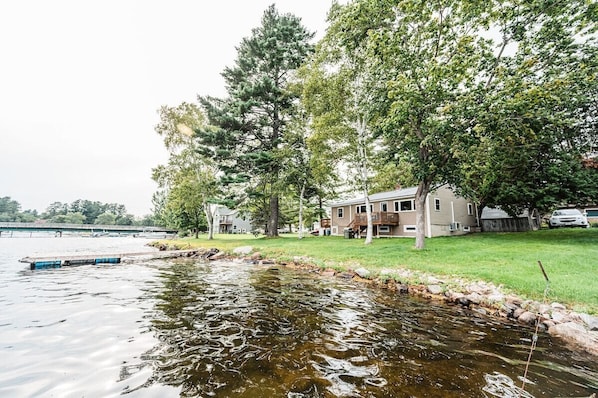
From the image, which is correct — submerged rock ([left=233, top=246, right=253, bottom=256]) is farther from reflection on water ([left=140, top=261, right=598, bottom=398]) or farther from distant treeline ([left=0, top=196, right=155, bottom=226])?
distant treeline ([left=0, top=196, right=155, bottom=226])

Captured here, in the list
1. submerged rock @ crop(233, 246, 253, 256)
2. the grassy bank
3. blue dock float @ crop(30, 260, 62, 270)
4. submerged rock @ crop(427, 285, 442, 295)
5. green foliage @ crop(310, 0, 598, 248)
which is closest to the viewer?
the grassy bank

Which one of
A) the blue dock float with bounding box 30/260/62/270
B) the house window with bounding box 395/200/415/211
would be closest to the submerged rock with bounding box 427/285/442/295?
the house window with bounding box 395/200/415/211

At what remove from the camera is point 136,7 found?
11.6m

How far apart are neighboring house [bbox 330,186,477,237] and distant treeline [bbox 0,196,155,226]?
3355 inches

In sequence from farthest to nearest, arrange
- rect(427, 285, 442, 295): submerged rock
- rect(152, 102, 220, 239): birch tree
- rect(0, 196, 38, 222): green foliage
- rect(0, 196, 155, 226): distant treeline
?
rect(0, 196, 155, 226): distant treeline, rect(0, 196, 38, 222): green foliage, rect(152, 102, 220, 239): birch tree, rect(427, 285, 442, 295): submerged rock

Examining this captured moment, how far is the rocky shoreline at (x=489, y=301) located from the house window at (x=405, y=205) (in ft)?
45.7

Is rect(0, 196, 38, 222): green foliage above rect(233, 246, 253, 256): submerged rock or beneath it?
above

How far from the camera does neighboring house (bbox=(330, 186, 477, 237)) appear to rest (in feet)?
70.7

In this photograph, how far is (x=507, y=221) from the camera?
22.3 metres

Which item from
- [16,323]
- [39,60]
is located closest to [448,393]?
[16,323]

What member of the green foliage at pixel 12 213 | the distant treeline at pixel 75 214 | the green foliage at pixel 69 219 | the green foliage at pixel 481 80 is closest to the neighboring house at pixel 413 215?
the green foliage at pixel 481 80

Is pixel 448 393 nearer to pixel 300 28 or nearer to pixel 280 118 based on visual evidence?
pixel 280 118

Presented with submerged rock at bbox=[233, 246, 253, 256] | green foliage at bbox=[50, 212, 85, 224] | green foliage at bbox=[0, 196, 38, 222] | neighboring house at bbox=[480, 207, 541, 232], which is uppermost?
green foliage at bbox=[0, 196, 38, 222]

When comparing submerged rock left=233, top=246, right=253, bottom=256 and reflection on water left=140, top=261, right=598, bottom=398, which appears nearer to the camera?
reflection on water left=140, top=261, right=598, bottom=398
